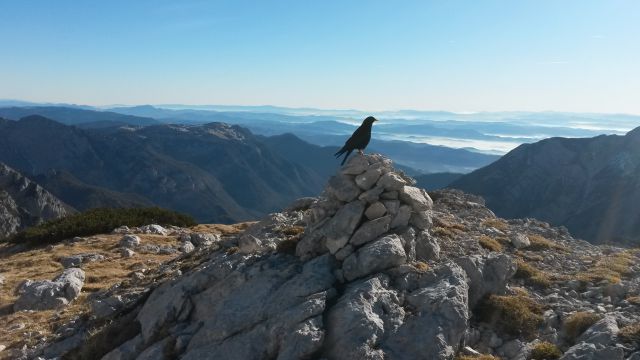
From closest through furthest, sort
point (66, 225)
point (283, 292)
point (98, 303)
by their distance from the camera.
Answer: point (283, 292), point (98, 303), point (66, 225)

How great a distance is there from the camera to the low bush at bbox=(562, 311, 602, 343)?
13897 mm

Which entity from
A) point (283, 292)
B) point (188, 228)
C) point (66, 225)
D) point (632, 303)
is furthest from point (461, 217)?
point (66, 225)

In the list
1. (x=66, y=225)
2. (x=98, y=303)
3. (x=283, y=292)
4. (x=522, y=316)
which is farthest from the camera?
(x=66, y=225)

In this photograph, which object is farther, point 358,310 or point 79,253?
point 79,253

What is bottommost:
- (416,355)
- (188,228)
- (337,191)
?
(188,228)

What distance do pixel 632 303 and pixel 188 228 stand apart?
3583 centimetres

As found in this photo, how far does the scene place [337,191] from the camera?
19.2 m

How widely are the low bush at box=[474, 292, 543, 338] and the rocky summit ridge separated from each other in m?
0.03

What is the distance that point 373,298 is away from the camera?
14.6m

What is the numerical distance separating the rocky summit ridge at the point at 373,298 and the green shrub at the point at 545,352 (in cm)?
3

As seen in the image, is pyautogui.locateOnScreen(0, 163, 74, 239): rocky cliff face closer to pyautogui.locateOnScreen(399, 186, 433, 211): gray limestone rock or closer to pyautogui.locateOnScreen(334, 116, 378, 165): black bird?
pyautogui.locateOnScreen(334, 116, 378, 165): black bird

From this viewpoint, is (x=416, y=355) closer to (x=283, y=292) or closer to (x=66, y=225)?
(x=283, y=292)

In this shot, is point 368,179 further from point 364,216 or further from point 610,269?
point 610,269

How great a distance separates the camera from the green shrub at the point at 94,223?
3988 centimetres
